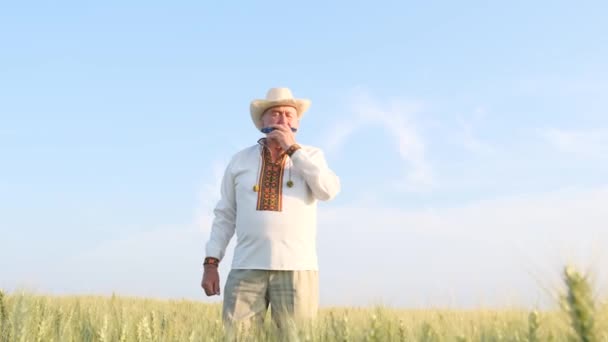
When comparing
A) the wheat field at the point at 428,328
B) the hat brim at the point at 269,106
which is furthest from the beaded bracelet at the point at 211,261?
the hat brim at the point at 269,106

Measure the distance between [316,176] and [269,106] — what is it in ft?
2.60

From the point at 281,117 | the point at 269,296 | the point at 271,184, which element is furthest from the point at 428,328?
the point at 281,117

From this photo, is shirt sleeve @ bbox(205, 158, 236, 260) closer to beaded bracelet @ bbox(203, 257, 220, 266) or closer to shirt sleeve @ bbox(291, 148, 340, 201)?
beaded bracelet @ bbox(203, 257, 220, 266)

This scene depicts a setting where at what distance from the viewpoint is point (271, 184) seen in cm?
457

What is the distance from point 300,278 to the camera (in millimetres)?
4434

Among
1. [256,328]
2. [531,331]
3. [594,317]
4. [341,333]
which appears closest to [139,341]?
[341,333]

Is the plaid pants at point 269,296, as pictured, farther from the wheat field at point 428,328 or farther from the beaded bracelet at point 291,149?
the beaded bracelet at point 291,149

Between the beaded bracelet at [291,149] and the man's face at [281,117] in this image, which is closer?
the beaded bracelet at [291,149]

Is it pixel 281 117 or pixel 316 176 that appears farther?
pixel 281 117

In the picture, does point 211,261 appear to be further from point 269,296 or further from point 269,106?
point 269,106

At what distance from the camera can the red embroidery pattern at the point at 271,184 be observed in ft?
14.8

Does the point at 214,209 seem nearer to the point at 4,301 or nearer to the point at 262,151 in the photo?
A: the point at 262,151

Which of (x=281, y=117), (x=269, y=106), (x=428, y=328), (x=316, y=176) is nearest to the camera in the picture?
(x=428, y=328)

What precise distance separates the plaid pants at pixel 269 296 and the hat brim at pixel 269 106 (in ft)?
4.03
